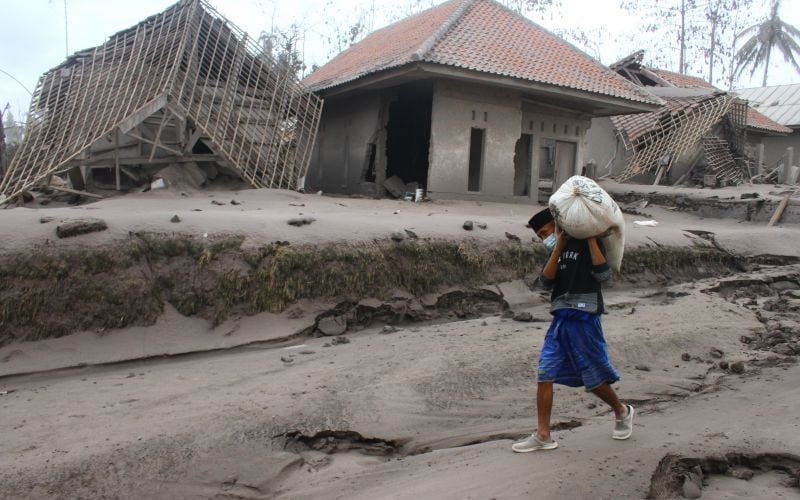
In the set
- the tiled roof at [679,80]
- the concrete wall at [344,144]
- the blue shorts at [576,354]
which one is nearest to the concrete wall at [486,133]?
the concrete wall at [344,144]

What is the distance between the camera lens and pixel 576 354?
397 centimetres

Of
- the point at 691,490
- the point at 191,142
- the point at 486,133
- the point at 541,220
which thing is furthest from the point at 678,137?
the point at 691,490

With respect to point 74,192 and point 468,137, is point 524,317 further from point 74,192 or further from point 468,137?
point 74,192

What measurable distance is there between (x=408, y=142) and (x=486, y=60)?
12.8ft

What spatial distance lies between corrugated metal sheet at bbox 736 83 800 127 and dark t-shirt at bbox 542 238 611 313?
2826cm

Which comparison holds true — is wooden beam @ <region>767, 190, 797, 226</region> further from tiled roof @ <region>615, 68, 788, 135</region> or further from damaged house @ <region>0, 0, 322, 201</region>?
tiled roof @ <region>615, 68, 788, 135</region>

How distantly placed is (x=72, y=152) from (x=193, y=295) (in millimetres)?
6253

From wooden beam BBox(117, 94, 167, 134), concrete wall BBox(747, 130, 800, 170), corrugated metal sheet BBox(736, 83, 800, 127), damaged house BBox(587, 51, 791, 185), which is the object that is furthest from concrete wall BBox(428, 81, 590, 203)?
corrugated metal sheet BBox(736, 83, 800, 127)

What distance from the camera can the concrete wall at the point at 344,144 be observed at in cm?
1528

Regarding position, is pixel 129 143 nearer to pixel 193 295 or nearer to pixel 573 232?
pixel 193 295

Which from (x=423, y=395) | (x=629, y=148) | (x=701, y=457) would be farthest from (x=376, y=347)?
(x=629, y=148)

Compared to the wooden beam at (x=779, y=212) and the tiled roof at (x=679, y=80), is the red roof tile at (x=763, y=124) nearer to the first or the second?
the tiled roof at (x=679, y=80)

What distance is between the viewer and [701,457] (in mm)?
3797

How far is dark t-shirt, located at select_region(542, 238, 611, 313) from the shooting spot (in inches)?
156
